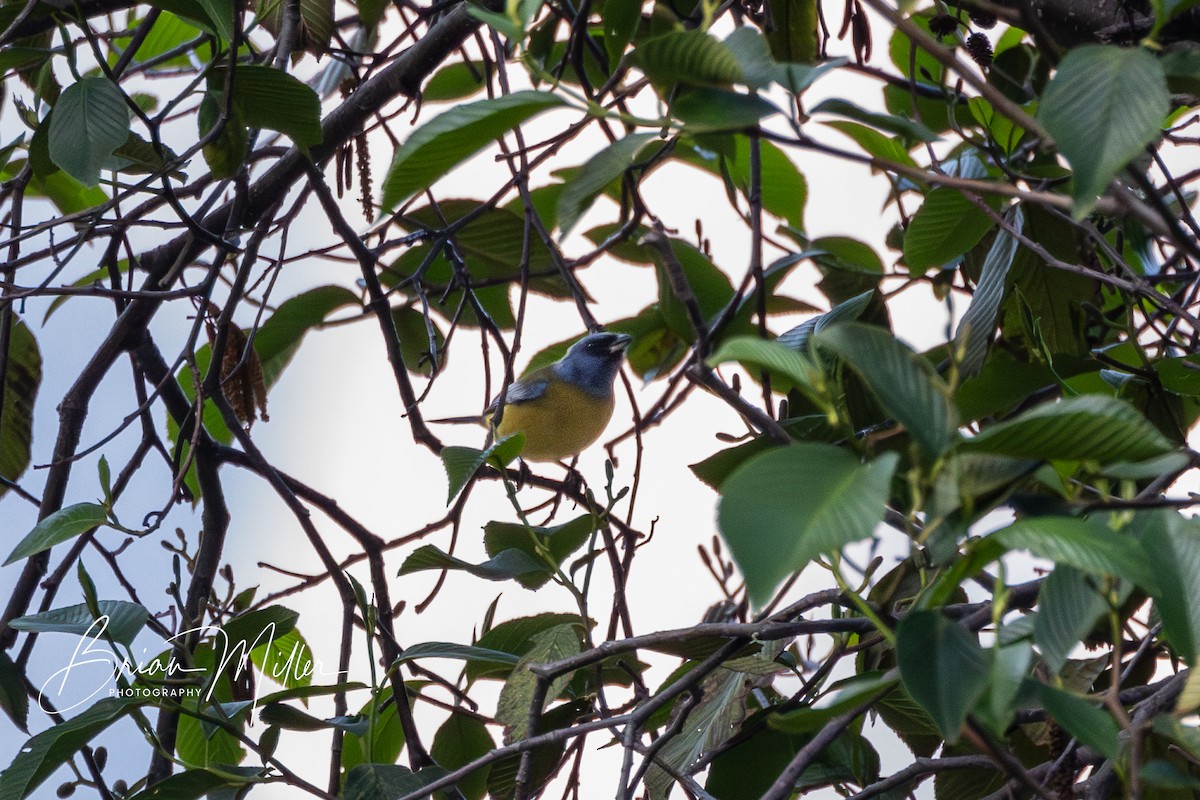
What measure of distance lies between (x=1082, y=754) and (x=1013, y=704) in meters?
0.70

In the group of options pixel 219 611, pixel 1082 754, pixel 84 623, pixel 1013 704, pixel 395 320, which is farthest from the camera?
pixel 395 320

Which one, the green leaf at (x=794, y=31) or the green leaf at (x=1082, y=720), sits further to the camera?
the green leaf at (x=794, y=31)

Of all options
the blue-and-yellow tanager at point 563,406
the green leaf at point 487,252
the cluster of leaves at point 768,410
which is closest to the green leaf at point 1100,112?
the cluster of leaves at point 768,410

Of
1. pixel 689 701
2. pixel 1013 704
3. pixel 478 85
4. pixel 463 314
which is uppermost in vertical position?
pixel 478 85

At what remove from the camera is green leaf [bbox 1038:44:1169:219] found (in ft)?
2.48

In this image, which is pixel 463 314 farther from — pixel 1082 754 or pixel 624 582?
pixel 1082 754

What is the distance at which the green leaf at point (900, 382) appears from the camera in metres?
0.71

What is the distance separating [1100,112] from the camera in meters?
0.78

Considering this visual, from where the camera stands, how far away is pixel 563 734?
135 centimetres

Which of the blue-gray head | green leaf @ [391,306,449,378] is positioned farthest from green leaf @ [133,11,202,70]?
A: the blue-gray head

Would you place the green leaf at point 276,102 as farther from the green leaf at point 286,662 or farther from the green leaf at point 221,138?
the green leaf at point 286,662

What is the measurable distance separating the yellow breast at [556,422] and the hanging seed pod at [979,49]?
257 cm

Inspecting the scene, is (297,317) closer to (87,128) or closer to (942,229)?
(87,128)

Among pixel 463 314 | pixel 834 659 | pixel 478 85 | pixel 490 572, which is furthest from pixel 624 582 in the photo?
pixel 478 85
